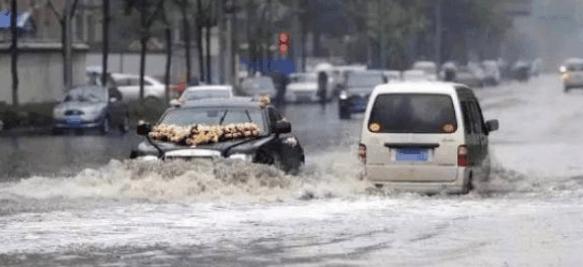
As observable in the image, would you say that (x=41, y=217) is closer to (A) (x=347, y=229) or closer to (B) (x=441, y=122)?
(A) (x=347, y=229)

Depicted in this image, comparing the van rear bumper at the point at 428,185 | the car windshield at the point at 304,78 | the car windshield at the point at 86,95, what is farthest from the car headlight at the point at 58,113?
the car windshield at the point at 304,78

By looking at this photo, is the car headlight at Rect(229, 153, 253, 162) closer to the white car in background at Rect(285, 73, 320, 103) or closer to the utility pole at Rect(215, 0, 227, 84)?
the utility pole at Rect(215, 0, 227, 84)

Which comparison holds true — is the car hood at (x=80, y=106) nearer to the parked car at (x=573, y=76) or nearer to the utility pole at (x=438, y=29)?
the parked car at (x=573, y=76)

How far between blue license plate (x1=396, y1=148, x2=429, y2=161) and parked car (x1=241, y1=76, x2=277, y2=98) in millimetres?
49427

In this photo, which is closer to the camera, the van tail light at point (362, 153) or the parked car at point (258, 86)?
the van tail light at point (362, 153)

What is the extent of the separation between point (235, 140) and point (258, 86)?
2010 inches

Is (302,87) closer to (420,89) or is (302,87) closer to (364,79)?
(364,79)

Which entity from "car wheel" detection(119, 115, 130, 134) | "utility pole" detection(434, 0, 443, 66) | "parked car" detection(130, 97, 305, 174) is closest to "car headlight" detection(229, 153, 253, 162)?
"parked car" detection(130, 97, 305, 174)

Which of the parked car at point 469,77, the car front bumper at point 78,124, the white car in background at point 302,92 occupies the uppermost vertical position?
the car front bumper at point 78,124

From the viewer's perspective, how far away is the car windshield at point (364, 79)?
6125 cm

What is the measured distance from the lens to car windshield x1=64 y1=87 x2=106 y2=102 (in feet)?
160

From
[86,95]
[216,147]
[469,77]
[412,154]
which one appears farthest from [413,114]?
[469,77]

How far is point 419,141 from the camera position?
22.0 meters

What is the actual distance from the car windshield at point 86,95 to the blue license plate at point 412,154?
27593mm
